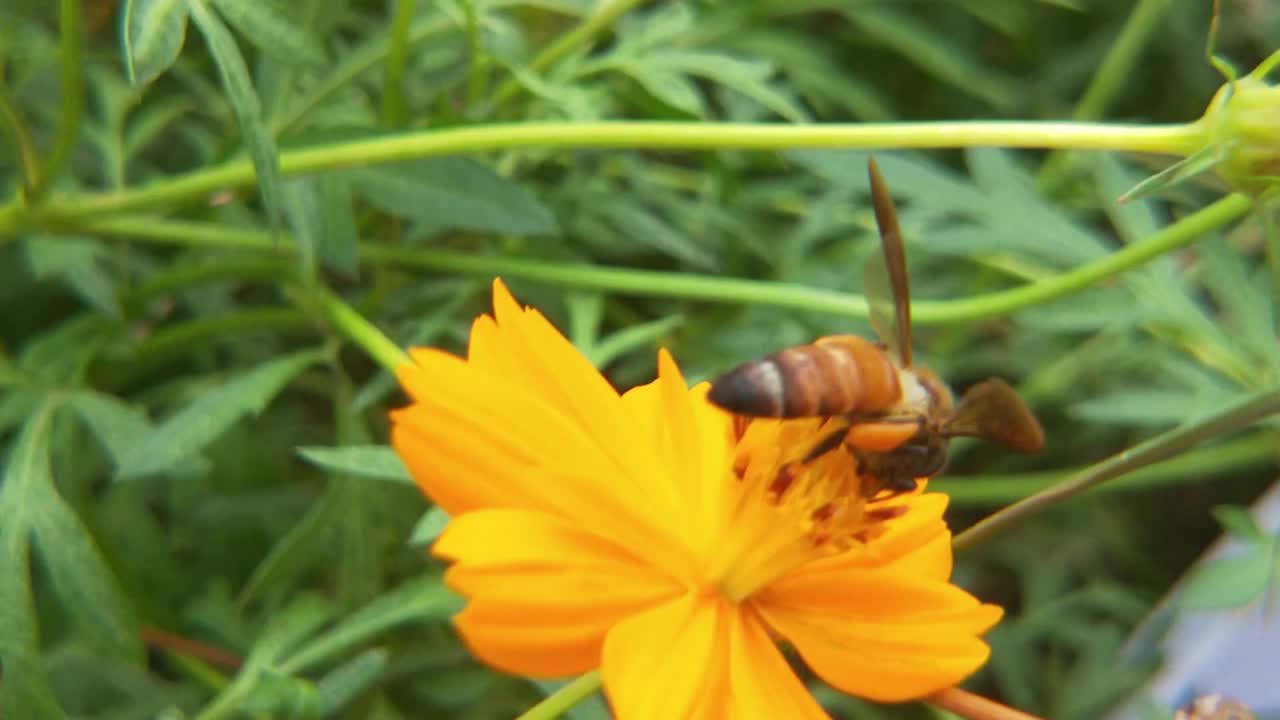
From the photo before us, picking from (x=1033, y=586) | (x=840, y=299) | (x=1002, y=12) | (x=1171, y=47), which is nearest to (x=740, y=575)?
(x=840, y=299)

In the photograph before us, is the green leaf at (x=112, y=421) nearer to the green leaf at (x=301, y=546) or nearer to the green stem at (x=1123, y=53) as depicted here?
the green leaf at (x=301, y=546)

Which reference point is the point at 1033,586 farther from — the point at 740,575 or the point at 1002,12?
the point at 740,575

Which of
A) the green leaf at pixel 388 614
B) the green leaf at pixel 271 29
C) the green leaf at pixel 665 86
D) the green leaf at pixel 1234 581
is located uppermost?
the green leaf at pixel 271 29

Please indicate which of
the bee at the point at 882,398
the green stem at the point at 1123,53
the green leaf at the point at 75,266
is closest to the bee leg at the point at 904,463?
the bee at the point at 882,398

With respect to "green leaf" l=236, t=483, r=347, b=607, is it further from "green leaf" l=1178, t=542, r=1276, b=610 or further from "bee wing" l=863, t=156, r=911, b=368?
"green leaf" l=1178, t=542, r=1276, b=610

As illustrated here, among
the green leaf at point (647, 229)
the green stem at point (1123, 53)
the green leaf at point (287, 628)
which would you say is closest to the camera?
the green leaf at point (287, 628)

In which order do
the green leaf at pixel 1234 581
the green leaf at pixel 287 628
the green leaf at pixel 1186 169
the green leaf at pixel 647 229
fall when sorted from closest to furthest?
1. the green leaf at pixel 1186 169
2. the green leaf at pixel 287 628
3. the green leaf at pixel 1234 581
4. the green leaf at pixel 647 229
